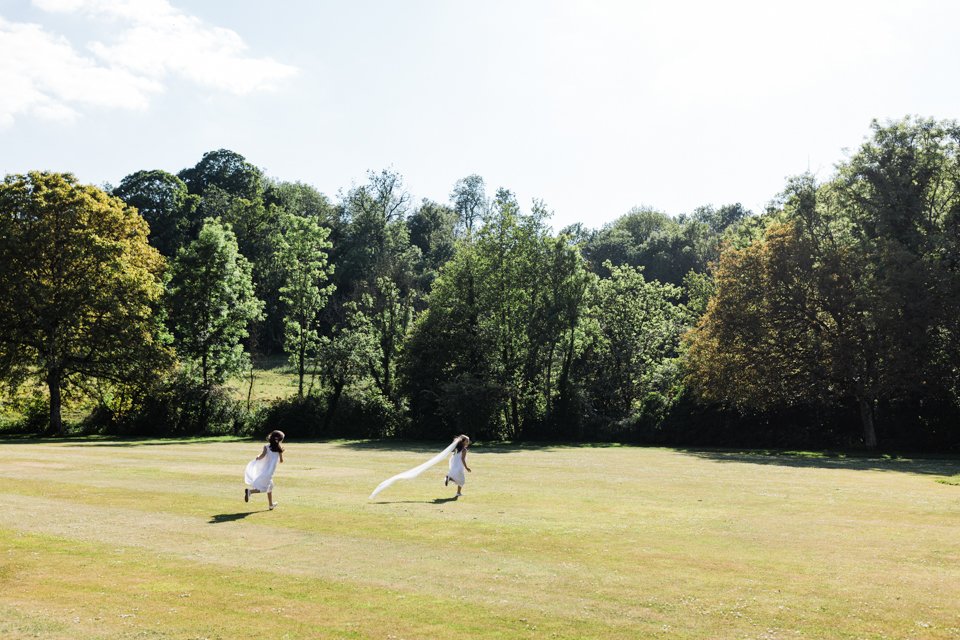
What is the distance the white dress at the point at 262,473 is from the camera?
20562mm

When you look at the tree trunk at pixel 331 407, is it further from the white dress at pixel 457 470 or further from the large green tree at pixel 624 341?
the white dress at pixel 457 470

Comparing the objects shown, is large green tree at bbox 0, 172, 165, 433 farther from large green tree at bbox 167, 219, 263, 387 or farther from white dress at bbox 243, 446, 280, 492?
white dress at bbox 243, 446, 280, 492

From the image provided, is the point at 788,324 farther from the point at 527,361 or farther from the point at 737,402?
the point at 527,361

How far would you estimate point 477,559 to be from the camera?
1400cm

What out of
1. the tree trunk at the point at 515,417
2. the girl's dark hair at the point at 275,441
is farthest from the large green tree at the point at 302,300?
A: the girl's dark hair at the point at 275,441

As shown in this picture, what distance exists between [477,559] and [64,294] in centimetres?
5106

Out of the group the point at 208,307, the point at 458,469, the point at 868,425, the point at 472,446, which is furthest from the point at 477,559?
the point at 208,307

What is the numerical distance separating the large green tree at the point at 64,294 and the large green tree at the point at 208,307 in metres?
4.06

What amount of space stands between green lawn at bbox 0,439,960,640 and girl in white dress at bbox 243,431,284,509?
50cm

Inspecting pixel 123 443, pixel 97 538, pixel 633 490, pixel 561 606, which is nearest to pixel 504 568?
pixel 561 606

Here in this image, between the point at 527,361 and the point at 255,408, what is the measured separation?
72.9 ft

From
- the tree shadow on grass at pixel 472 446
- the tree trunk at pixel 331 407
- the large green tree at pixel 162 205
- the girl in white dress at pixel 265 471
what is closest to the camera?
the girl in white dress at pixel 265 471

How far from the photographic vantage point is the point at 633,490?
25250mm

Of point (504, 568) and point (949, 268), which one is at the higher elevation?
point (949, 268)
